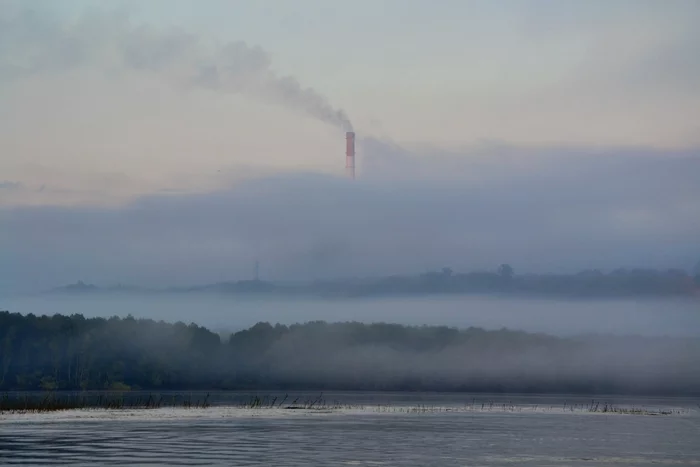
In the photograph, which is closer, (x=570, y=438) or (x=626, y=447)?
(x=626, y=447)

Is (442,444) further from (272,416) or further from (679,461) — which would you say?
(272,416)

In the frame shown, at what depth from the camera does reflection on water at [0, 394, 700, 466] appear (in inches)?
2985

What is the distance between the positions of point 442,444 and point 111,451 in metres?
31.6

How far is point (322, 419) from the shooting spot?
139m

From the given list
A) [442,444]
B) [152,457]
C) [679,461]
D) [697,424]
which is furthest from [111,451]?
[697,424]

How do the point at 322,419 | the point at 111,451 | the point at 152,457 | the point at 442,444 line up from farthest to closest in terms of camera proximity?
the point at 322,419 → the point at 442,444 → the point at 111,451 → the point at 152,457

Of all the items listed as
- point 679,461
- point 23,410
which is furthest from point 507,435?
point 23,410

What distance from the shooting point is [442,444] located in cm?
9269

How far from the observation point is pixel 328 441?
307ft

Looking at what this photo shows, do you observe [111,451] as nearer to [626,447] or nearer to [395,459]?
[395,459]

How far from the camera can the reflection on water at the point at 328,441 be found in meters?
75.8

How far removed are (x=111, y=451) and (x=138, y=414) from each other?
2492 inches

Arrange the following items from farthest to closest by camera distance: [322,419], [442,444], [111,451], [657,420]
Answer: [657,420]
[322,419]
[442,444]
[111,451]

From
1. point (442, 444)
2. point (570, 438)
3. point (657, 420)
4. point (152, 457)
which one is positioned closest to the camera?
point (152, 457)
